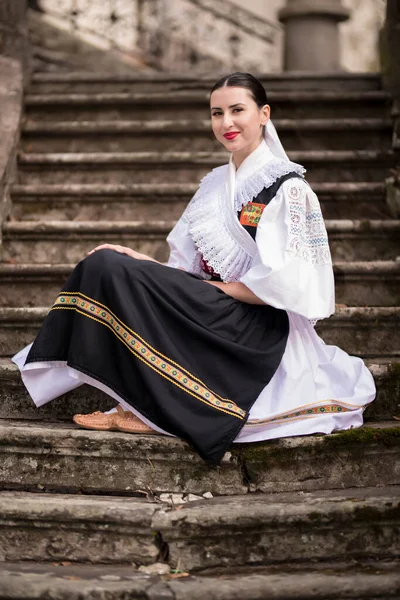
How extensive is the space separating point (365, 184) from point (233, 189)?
1660mm

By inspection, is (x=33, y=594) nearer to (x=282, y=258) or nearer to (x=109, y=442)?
(x=109, y=442)

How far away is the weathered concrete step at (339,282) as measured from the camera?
396 centimetres

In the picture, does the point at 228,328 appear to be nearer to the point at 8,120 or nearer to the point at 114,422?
the point at 114,422

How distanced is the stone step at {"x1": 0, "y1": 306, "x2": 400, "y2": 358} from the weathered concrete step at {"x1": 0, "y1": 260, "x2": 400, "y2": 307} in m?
0.34

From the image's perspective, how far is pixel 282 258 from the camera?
2.90m

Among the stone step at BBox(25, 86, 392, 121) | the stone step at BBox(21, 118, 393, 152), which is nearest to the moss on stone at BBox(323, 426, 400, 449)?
the stone step at BBox(21, 118, 393, 152)

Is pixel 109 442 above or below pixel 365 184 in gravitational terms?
below

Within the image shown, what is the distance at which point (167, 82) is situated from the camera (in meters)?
5.80

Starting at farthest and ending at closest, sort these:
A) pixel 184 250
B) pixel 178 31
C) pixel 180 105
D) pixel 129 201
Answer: pixel 178 31 < pixel 180 105 < pixel 129 201 < pixel 184 250

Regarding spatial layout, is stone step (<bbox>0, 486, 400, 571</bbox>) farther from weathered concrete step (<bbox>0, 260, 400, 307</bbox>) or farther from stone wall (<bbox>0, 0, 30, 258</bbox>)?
stone wall (<bbox>0, 0, 30, 258</bbox>)

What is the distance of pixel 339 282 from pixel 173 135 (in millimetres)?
1816

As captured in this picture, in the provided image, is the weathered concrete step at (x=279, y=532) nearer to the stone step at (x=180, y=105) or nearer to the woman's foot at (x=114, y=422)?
the woman's foot at (x=114, y=422)

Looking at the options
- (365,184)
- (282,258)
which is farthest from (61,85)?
(282,258)

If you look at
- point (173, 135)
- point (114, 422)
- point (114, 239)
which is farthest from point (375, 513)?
point (173, 135)
